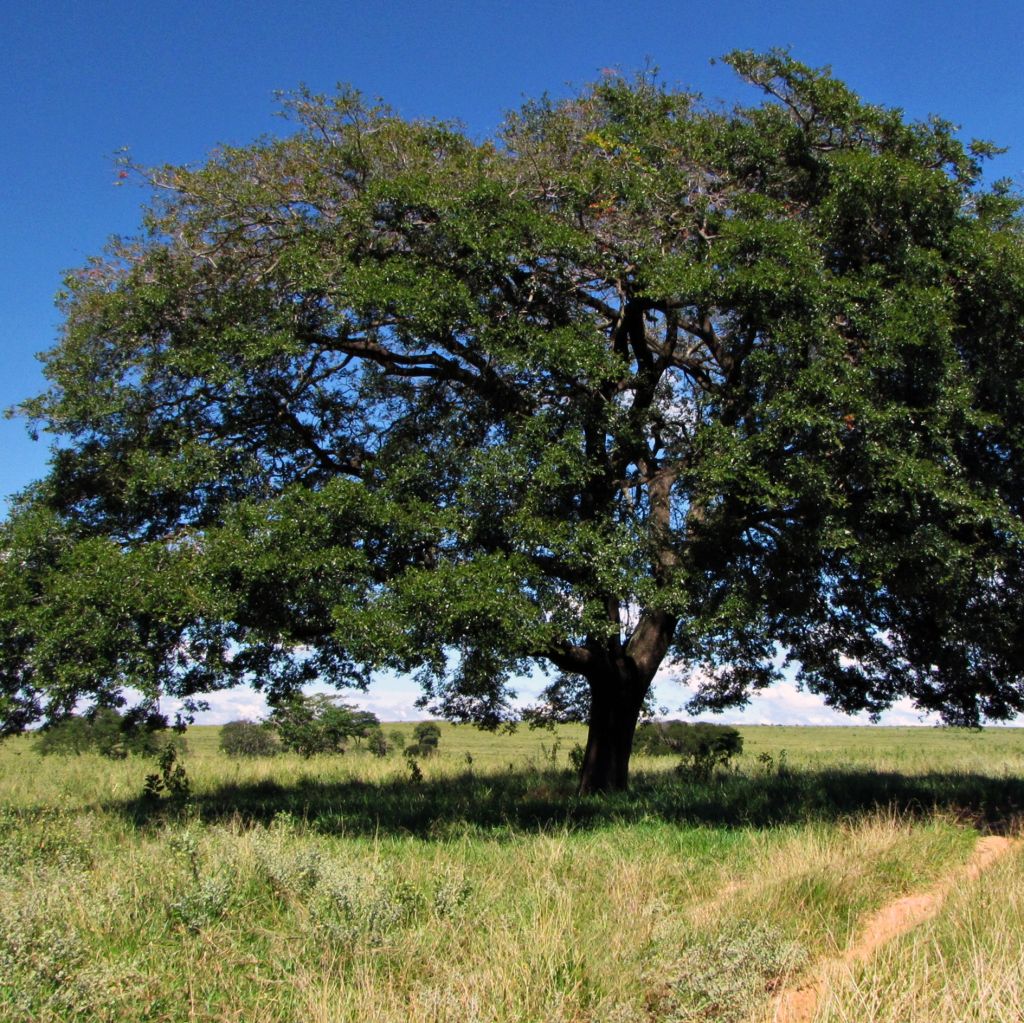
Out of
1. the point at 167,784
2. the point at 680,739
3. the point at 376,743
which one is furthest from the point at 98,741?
the point at 680,739

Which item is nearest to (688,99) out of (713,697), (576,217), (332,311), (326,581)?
(576,217)

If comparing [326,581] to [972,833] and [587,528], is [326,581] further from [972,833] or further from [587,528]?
[972,833]

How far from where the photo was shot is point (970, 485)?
11047 millimetres

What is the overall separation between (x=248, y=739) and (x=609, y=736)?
26.7m

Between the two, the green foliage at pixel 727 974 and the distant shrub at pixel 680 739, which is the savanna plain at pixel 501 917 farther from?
the distant shrub at pixel 680 739

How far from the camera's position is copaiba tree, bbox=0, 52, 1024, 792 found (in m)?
10.3

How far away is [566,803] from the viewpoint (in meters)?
13.2

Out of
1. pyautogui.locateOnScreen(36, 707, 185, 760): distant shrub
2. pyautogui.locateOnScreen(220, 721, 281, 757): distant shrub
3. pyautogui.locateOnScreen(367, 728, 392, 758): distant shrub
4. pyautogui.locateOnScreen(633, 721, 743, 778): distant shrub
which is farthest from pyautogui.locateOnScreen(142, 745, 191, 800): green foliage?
pyautogui.locateOnScreen(220, 721, 281, 757): distant shrub

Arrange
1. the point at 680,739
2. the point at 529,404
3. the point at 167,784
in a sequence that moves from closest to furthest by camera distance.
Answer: the point at 529,404, the point at 167,784, the point at 680,739

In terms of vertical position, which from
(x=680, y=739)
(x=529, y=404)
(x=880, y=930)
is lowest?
(x=680, y=739)

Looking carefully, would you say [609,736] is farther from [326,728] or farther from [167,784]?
[326,728]

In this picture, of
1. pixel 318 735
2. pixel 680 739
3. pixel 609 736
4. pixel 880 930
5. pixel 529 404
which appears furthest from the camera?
pixel 680 739

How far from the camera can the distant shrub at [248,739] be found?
36.1 metres

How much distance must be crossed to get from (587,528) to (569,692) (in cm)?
767
